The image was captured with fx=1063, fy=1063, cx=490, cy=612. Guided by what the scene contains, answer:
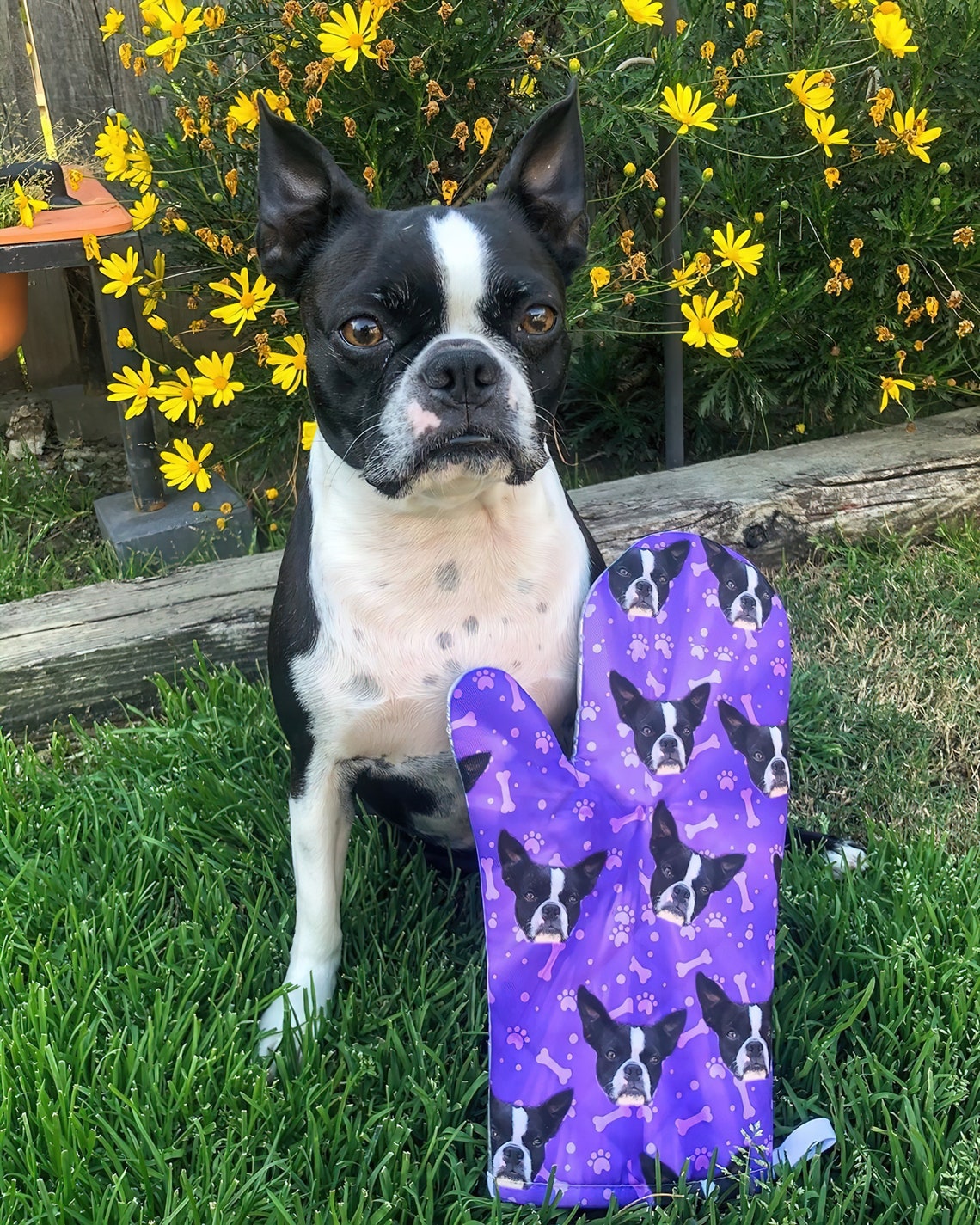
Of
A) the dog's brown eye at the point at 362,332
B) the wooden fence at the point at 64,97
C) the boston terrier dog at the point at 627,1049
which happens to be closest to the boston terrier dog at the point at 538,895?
the boston terrier dog at the point at 627,1049

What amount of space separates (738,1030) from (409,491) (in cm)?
97

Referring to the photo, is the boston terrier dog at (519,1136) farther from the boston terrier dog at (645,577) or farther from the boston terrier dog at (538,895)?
the boston terrier dog at (645,577)

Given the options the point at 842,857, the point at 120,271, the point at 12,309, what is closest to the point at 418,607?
the point at 842,857

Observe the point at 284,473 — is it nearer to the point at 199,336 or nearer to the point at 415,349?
the point at 199,336

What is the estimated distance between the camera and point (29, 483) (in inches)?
151

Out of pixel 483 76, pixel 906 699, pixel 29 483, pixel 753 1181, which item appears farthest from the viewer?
pixel 29 483

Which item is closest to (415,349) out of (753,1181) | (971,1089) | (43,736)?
(753,1181)

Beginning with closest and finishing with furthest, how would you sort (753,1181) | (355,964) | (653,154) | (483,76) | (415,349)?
(753,1181)
(415,349)
(355,964)
(483,76)
(653,154)

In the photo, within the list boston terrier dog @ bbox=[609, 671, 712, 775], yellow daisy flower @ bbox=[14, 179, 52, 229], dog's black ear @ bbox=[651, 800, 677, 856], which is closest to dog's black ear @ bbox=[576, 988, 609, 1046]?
dog's black ear @ bbox=[651, 800, 677, 856]

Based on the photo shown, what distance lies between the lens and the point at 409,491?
164cm

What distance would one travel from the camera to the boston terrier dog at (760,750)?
5.77 feet

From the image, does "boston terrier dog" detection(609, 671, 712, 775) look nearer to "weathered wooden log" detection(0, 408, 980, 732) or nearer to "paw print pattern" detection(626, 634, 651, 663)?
"paw print pattern" detection(626, 634, 651, 663)

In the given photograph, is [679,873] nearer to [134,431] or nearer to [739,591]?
[739,591]

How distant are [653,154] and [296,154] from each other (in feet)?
6.38
